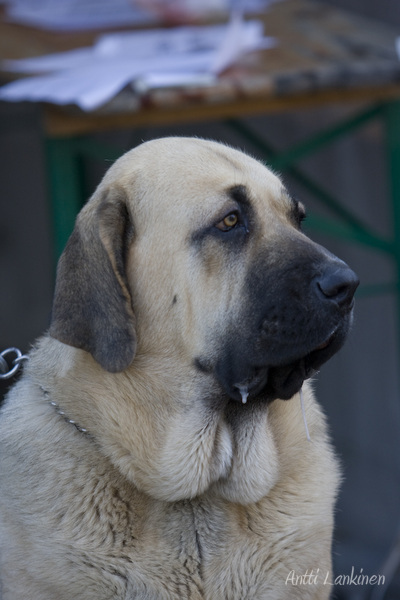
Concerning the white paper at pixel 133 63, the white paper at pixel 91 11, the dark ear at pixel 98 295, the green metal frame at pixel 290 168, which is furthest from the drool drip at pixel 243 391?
the white paper at pixel 91 11

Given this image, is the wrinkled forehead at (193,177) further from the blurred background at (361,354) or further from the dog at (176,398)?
the blurred background at (361,354)

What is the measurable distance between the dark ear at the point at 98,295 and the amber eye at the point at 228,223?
36 centimetres

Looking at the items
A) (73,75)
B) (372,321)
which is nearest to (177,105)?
(73,75)

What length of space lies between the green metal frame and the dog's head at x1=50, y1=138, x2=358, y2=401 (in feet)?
4.98

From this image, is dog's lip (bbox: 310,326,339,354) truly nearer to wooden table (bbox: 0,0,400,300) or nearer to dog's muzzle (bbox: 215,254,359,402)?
dog's muzzle (bbox: 215,254,359,402)

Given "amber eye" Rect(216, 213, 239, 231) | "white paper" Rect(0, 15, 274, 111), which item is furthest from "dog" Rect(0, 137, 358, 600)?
"white paper" Rect(0, 15, 274, 111)

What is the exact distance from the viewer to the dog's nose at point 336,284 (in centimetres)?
245

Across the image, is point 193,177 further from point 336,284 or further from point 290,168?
point 290,168

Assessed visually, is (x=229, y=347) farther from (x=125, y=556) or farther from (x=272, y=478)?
(x=125, y=556)

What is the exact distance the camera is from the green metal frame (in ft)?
13.9

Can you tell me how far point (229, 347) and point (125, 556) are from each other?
0.78 meters

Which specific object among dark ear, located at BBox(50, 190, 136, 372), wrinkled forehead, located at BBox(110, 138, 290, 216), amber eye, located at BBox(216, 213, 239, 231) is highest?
wrinkled forehead, located at BBox(110, 138, 290, 216)

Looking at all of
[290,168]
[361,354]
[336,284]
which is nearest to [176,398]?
[336,284]

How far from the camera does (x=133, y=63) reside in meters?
4.16
